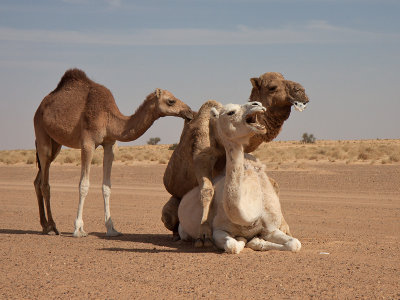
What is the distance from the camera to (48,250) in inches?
357

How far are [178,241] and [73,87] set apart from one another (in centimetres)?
363

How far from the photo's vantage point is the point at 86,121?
1080cm

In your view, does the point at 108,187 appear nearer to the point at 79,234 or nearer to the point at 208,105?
the point at 79,234

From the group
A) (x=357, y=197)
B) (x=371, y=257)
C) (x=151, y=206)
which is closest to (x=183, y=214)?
(x=371, y=257)

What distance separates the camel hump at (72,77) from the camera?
37.6 ft

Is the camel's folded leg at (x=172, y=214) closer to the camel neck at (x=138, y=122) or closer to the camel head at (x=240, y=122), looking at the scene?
the camel neck at (x=138, y=122)

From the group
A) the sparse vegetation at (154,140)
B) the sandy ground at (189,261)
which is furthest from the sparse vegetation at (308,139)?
the sandy ground at (189,261)

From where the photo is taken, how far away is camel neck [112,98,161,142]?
10.6 m

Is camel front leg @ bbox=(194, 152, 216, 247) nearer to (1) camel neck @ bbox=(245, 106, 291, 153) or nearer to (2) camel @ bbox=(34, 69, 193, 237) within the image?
(1) camel neck @ bbox=(245, 106, 291, 153)

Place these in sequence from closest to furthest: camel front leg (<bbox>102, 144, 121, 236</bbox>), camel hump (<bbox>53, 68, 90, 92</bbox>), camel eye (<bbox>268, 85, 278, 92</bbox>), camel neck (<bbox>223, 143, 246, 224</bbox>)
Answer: camel neck (<bbox>223, 143, 246, 224</bbox>), camel eye (<bbox>268, 85, 278, 92</bbox>), camel front leg (<bbox>102, 144, 121, 236</bbox>), camel hump (<bbox>53, 68, 90, 92</bbox>)

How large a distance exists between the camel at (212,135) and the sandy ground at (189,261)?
926mm

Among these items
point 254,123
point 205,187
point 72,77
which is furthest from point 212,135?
point 72,77

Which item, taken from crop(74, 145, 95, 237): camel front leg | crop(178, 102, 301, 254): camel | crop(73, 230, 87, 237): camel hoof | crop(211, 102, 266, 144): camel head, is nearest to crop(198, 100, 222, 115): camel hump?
crop(178, 102, 301, 254): camel

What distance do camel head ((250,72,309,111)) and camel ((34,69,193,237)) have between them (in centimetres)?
150
